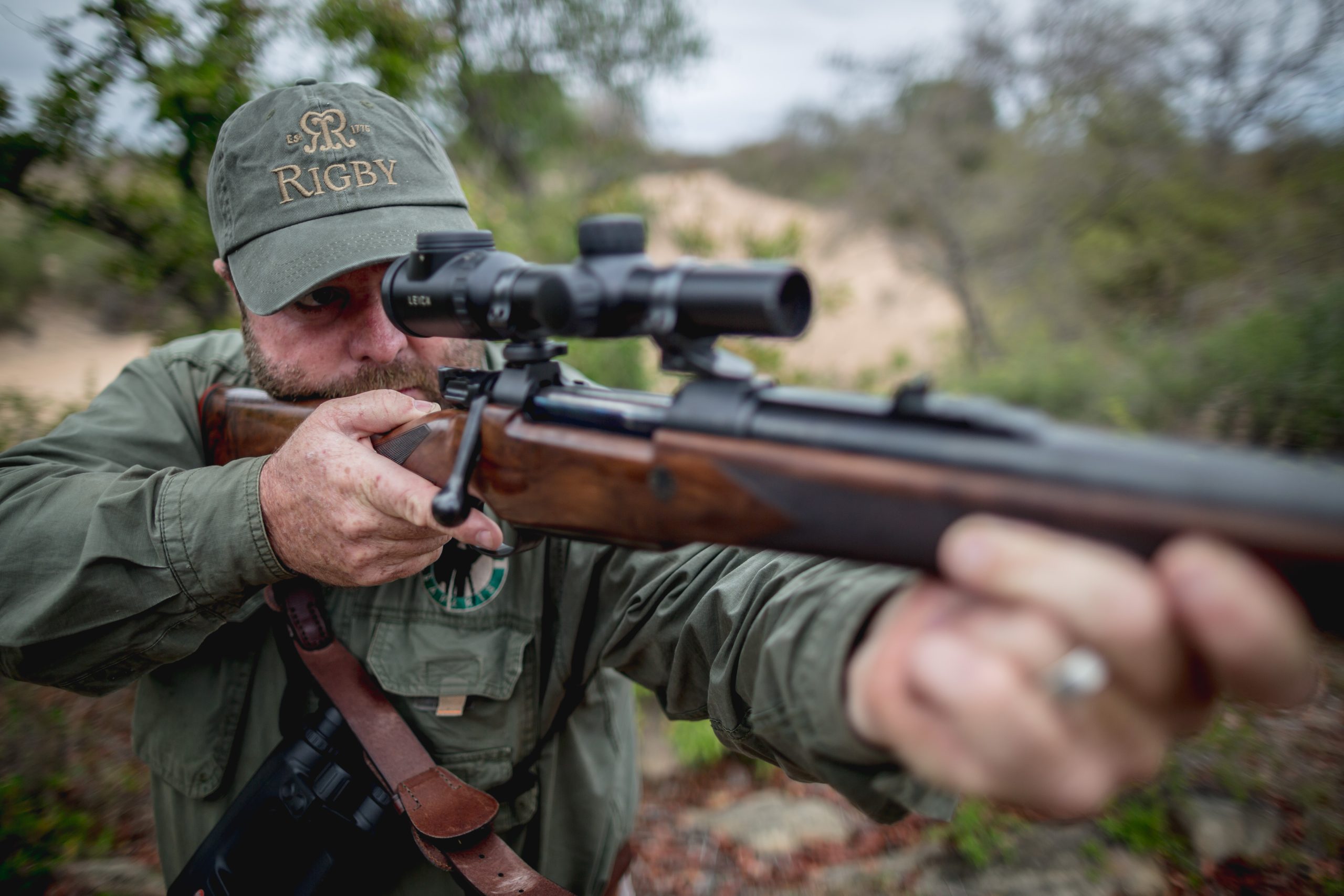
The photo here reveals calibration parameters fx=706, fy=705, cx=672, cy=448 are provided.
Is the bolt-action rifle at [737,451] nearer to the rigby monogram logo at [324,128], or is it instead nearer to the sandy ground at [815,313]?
the rigby monogram logo at [324,128]

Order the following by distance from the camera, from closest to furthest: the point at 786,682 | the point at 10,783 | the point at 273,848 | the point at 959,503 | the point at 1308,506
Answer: the point at 1308,506 < the point at 959,503 < the point at 786,682 < the point at 273,848 < the point at 10,783

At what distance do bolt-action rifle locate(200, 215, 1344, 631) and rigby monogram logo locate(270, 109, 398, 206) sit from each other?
25.5 inches

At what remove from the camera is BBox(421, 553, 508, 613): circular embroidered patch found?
2.20 meters

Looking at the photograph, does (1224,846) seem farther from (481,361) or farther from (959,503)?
(481,361)

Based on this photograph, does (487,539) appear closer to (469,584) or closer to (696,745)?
(469,584)

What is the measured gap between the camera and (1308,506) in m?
0.85

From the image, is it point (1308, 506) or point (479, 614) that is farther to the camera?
point (479, 614)

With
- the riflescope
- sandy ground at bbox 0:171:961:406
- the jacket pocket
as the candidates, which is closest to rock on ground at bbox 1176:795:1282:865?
the jacket pocket

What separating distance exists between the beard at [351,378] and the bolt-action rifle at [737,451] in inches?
19.4

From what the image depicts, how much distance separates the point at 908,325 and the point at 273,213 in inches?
667

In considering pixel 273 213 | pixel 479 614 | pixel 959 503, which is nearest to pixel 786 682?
pixel 959 503

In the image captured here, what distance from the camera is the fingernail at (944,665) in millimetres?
930

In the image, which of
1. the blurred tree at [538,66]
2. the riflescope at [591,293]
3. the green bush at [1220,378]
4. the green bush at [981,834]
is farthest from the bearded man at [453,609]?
the green bush at [1220,378]

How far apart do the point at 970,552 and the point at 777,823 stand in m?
4.14
